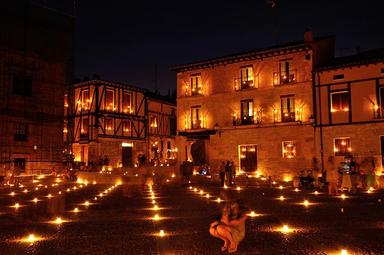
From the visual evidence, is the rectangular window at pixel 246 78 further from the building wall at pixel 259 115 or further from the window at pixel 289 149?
the window at pixel 289 149

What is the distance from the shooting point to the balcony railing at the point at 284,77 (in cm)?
3003

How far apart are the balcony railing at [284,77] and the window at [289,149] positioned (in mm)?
4740

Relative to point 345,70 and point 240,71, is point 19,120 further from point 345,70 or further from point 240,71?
point 345,70

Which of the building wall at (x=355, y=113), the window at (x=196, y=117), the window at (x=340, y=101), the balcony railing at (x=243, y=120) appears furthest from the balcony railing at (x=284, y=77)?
the window at (x=196, y=117)

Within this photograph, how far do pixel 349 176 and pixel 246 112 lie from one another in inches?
578

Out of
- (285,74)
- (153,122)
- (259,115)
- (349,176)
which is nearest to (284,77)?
(285,74)

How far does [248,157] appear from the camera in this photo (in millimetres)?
31578

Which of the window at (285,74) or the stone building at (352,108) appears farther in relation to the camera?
the window at (285,74)

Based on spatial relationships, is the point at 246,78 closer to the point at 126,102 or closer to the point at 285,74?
the point at 285,74

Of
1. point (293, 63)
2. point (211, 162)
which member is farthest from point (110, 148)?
point (293, 63)

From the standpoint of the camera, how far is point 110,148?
1704 inches

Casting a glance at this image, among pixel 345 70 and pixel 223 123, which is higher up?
pixel 345 70

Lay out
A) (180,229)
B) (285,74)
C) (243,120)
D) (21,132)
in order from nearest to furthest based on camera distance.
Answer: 1. (180,229)
2. (285,74)
3. (243,120)
4. (21,132)

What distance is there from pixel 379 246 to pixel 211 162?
2627 centimetres
